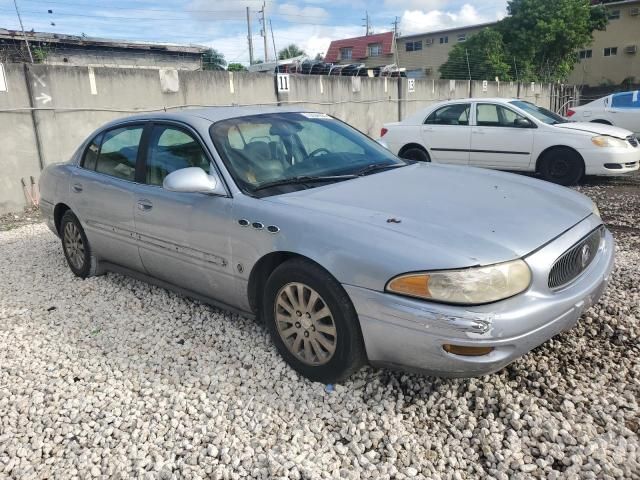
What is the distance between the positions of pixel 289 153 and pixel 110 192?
5.00 feet

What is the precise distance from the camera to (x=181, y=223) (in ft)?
11.2

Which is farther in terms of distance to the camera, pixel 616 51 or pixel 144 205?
pixel 616 51

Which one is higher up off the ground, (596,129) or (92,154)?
(92,154)

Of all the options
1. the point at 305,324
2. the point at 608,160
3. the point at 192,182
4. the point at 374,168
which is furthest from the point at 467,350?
the point at 608,160

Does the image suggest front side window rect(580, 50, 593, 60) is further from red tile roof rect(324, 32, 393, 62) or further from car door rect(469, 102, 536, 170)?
car door rect(469, 102, 536, 170)

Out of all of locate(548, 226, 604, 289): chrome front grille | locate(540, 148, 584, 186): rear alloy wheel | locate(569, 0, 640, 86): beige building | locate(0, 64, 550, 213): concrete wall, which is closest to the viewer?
locate(548, 226, 604, 289): chrome front grille

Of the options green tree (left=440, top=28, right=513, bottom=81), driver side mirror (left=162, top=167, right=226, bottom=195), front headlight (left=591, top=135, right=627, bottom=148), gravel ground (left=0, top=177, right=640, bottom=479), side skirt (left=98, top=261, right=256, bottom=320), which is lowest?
gravel ground (left=0, top=177, right=640, bottom=479)

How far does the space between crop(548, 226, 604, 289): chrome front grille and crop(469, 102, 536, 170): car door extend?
5.94m

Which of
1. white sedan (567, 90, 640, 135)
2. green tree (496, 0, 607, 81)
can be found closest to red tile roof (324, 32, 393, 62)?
green tree (496, 0, 607, 81)

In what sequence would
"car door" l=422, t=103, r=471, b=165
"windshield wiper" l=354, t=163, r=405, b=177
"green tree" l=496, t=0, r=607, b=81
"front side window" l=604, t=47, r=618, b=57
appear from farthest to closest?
1. "front side window" l=604, t=47, r=618, b=57
2. "green tree" l=496, t=0, r=607, b=81
3. "car door" l=422, t=103, r=471, b=165
4. "windshield wiper" l=354, t=163, r=405, b=177

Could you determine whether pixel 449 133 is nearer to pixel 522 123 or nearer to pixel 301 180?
pixel 522 123

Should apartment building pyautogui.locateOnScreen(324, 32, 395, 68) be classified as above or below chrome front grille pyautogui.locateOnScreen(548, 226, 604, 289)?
above

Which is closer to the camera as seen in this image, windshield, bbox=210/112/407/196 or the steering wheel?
windshield, bbox=210/112/407/196

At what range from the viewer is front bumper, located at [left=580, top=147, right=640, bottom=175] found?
8.03 metres
